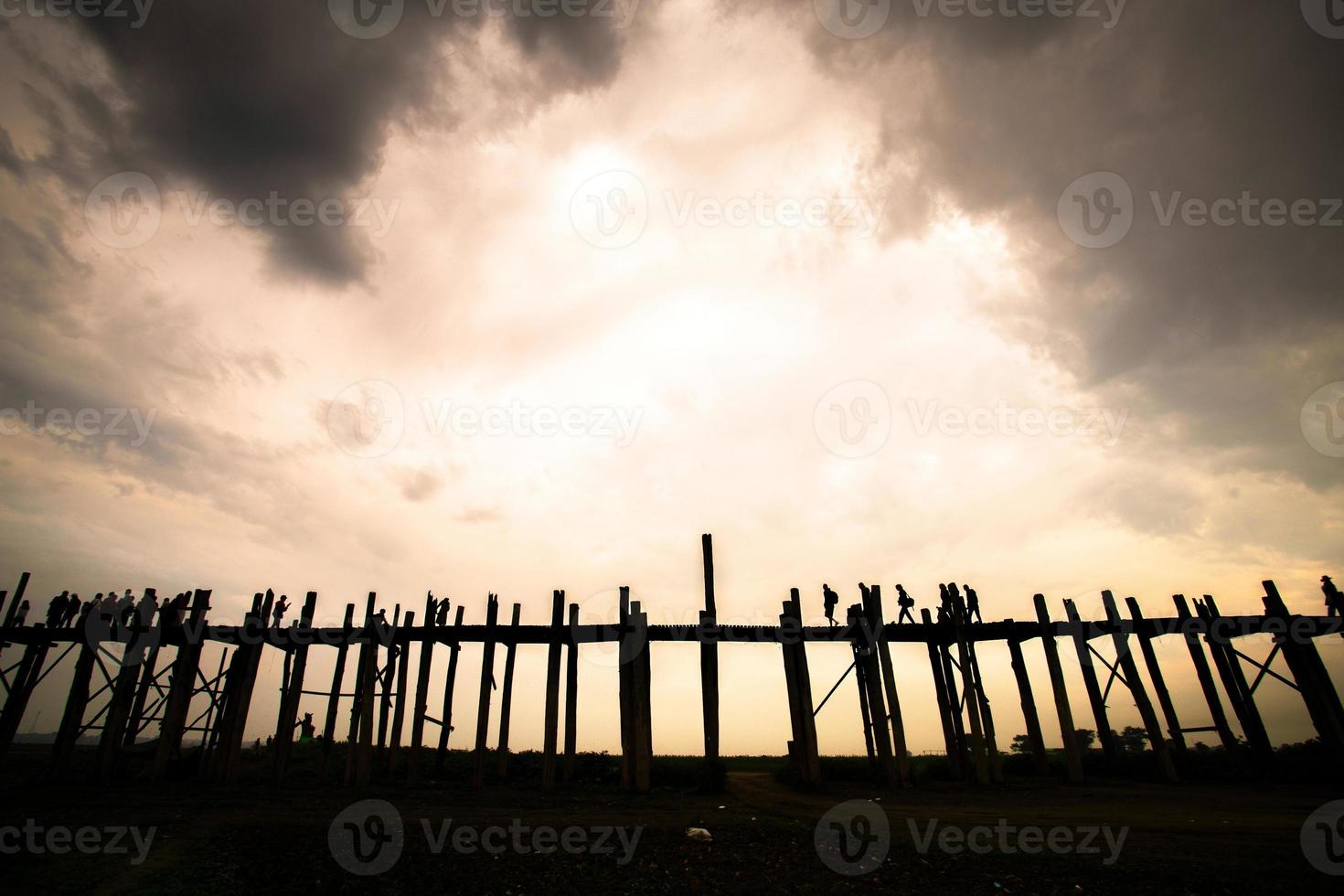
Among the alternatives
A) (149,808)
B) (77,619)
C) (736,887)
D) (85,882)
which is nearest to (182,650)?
(77,619)

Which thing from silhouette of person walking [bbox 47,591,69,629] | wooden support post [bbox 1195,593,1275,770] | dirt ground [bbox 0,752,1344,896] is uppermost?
silhouette of person walking [bbox 47,591,69,629]

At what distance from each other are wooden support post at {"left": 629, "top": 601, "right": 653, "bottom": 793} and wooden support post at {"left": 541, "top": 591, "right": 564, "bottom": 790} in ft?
5.87

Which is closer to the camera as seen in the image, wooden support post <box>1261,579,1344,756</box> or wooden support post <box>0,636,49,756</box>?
wooden support post <box>1261,579,1344,756</box>

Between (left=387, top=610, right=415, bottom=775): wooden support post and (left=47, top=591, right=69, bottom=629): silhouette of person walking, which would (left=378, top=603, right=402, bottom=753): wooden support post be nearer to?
(left=387, top=610, right=415, bottom=775): wooden support post

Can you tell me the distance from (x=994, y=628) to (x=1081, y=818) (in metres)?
→ 6.40

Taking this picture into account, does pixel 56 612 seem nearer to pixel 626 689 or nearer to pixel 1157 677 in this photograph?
pixel 626 689

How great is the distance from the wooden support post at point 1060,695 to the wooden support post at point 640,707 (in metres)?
10.2

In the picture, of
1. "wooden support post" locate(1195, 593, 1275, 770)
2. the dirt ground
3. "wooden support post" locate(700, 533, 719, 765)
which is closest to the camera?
the dirt ground

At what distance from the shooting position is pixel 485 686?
14.9 meters

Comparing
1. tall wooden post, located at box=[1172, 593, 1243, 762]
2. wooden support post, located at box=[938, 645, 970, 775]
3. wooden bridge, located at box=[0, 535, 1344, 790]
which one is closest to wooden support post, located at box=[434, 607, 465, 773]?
wooden bridge, located at box=[0, 535, 1344, 790]

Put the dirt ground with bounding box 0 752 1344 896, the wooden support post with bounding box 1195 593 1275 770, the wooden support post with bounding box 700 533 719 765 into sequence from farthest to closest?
1. the wooden support post with bounding box 1195 593 1275 770
2. the wooden support post with bounding box 700 533 719 765
3. the dirt ground with bounding box 0 752 1344 896

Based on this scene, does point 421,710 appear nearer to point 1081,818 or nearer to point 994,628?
point 1081,818

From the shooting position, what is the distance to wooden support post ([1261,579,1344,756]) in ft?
49.1

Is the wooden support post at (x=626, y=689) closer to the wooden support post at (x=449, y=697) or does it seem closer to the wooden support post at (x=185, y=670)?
the wooden support post at (x=449, y=697)
